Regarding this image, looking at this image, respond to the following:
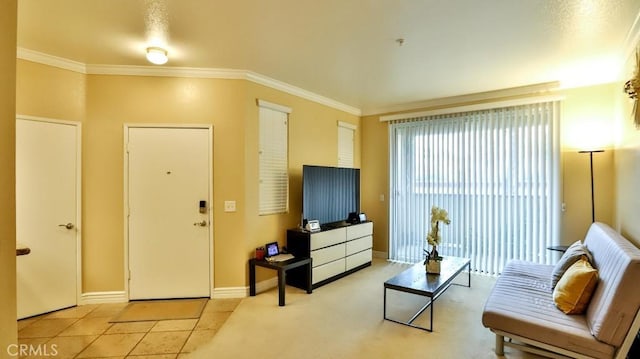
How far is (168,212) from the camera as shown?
11.8ft

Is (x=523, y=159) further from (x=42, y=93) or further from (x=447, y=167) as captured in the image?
(x=42, y=93)

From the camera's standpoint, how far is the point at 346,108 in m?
5.44

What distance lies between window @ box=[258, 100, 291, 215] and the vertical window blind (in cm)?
210

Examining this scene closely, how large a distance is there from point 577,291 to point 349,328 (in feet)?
6.08

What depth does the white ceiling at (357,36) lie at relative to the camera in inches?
92.5

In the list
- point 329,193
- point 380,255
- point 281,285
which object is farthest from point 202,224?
point 380,255

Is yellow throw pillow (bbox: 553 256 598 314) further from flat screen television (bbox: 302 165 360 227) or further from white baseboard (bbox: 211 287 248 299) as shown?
white baseboard (bbox: 211 287 248 299)

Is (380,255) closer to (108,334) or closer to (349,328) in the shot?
(349,328)

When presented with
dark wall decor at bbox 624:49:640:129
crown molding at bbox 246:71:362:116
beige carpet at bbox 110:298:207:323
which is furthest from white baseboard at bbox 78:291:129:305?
dark wall decor at bbox 624:49:640:129

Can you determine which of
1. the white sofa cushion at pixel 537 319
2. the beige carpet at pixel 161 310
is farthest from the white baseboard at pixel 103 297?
the white sofa cushion at pixel 537 319

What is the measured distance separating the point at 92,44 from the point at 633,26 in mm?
4810

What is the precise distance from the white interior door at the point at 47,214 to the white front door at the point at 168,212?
1.81ft

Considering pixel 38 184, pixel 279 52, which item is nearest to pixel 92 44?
pixel 38 184

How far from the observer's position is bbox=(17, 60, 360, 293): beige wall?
343cm
